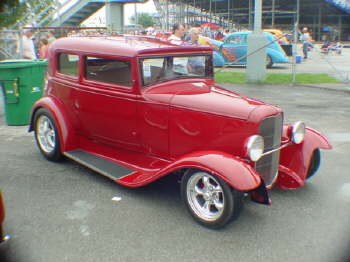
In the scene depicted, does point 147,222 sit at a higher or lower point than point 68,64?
lower

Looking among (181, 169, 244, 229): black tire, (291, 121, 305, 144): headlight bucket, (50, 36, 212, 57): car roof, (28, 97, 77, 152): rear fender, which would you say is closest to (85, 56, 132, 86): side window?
(50, 36, 212, 57): car roof

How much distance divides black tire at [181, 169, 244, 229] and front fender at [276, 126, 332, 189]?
96 cm

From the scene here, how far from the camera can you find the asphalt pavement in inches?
126

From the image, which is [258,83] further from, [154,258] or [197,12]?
[197,12]

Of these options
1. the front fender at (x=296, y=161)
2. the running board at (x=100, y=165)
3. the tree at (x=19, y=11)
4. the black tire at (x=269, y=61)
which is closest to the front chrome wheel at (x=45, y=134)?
the running board at (x=100, y=165)

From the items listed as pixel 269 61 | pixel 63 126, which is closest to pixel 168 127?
pixel 63 126

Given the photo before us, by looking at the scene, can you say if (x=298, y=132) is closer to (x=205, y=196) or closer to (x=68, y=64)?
(x=205, y=196)

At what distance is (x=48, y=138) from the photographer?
5.42 meters

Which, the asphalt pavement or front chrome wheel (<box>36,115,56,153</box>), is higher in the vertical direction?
front chrome wheel (<box>36,115,56,153</box>)

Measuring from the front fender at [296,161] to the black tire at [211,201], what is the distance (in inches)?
37.7

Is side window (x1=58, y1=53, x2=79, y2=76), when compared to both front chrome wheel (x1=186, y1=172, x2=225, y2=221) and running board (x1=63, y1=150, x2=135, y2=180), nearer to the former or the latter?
running board (x1=63, y1=150, x2=135, y2=180)

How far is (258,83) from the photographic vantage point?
41.0 ft

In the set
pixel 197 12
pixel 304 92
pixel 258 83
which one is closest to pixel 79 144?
pixel 304 92

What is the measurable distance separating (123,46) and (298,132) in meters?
2.10
